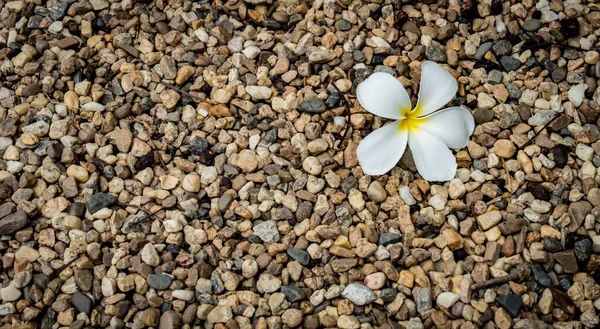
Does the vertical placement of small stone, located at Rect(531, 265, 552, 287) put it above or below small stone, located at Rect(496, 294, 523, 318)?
above

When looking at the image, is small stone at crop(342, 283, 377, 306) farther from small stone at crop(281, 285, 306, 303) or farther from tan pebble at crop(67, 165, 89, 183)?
tan pebble at crop(67, 165, 89, 183)

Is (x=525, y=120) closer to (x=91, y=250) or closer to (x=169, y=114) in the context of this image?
(x=169, y=114)

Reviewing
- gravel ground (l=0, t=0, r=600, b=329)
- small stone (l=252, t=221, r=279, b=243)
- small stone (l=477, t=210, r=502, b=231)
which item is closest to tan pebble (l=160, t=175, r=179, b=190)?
gravel ground (l=0, t=0, r=600, b=329)

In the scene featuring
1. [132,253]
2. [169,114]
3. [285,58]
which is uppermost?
[285,58]

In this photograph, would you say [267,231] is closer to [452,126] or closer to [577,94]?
[452,126]

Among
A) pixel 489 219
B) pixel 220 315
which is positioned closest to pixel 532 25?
pixel 489 219

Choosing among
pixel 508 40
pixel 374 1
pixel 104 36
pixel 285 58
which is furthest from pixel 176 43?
pixel 508 40

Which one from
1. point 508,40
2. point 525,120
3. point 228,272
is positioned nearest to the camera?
point 228,272
